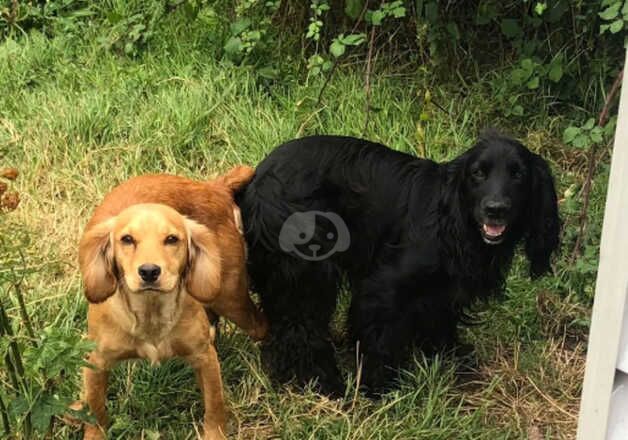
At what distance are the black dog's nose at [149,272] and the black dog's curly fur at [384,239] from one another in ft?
2.26

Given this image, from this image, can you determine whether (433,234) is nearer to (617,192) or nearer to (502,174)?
(502,174)

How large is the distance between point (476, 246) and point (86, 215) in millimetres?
1951

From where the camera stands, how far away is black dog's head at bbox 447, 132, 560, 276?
297 cm

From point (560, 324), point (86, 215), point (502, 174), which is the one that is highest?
point (502, 174)

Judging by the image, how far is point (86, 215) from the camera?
411 cm

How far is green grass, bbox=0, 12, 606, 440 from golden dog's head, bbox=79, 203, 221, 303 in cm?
30

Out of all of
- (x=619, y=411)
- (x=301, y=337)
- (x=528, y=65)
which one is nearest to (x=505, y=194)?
(x=301, y=337)

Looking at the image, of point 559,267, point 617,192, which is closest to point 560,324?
point 559,267

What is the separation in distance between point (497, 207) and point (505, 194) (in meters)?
0.07

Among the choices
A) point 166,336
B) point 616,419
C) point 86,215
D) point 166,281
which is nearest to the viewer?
point 616,419

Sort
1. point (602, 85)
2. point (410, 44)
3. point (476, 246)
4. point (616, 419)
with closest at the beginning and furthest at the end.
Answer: point (616, 419), point (476, 246), point (602, 85), point (410, 44)

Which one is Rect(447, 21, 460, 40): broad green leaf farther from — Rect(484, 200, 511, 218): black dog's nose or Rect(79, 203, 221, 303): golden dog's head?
Rect(79, 203, 221, 303): golden dog's head

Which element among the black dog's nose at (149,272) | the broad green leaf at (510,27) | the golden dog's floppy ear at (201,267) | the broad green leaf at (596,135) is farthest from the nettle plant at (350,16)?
the black dog's nose at (149,272)

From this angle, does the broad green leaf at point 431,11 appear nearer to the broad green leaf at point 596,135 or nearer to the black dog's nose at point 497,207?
the broad green leaf at point 596,135
